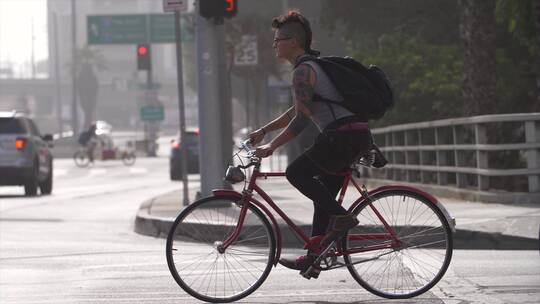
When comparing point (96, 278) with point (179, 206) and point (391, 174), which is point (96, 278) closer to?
point (179, 206)

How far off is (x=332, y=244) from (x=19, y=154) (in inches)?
687

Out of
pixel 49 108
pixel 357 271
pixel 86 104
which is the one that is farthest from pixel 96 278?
pixel 49 108

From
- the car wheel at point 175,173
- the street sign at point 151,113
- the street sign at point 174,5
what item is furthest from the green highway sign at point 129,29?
the street sign at point 174,5

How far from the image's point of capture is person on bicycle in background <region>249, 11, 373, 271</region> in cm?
714

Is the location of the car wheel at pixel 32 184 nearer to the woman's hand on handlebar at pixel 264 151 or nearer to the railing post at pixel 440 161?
the railing post at pixel 440 161

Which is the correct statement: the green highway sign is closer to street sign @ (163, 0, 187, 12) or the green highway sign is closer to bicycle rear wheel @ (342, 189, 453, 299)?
street sign @ (163, 0, 187, 12)

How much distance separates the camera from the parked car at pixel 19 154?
78.2 feet

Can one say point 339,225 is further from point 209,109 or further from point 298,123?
point 209,109

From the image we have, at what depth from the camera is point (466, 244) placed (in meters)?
11.0

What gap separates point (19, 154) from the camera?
23.9 meters

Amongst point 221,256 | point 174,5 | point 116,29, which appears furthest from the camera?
point 116,29

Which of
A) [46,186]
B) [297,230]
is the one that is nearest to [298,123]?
[297,230]

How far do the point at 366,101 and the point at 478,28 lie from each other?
12012mm

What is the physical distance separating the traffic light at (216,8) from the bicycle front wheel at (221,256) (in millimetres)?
7570
